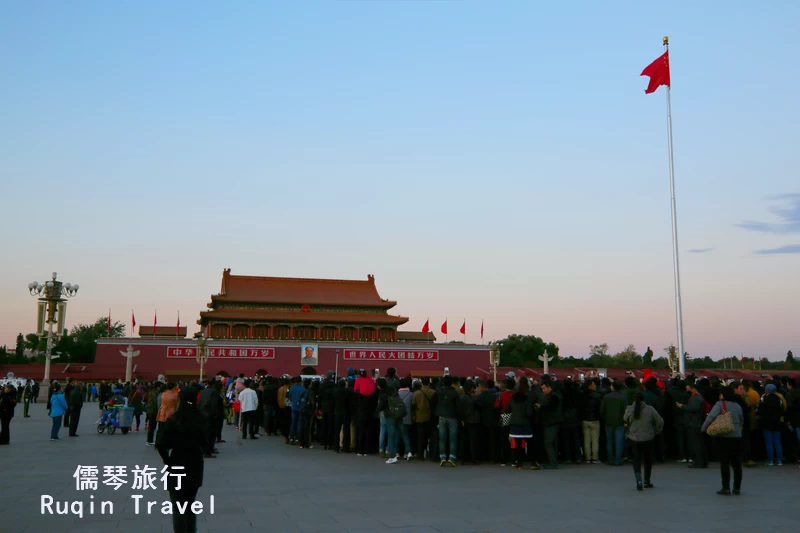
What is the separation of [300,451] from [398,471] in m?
3.81

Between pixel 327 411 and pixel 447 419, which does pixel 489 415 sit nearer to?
pixel 447 419

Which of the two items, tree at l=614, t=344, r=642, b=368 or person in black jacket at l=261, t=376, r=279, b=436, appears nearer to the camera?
person in black jacket at l=261, t=376, r=279, b=436

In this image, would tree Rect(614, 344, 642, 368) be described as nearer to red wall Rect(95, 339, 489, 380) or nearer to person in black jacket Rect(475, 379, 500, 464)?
red wall Rect(95, 339, 489, 380)

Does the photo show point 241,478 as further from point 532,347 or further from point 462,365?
point 532,347

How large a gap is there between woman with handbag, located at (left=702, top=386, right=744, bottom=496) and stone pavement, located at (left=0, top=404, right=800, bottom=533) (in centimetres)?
24

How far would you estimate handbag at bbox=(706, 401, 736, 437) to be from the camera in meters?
8.27

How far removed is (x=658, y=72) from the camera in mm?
21844

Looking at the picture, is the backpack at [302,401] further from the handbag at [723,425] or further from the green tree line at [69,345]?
the green tree line at [69,345]

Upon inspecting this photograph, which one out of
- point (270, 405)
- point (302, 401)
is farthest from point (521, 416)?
point (270, 405)

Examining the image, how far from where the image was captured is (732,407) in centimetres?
845

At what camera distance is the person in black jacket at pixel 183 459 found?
5398 mm

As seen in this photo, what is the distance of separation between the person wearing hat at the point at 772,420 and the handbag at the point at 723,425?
3.04 metres

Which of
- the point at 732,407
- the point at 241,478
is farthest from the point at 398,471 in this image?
the point at 732,407

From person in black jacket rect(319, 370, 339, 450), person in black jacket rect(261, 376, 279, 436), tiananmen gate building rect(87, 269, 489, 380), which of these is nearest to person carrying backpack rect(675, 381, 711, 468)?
person in black jacket rect(319, 370, 339, 450)
